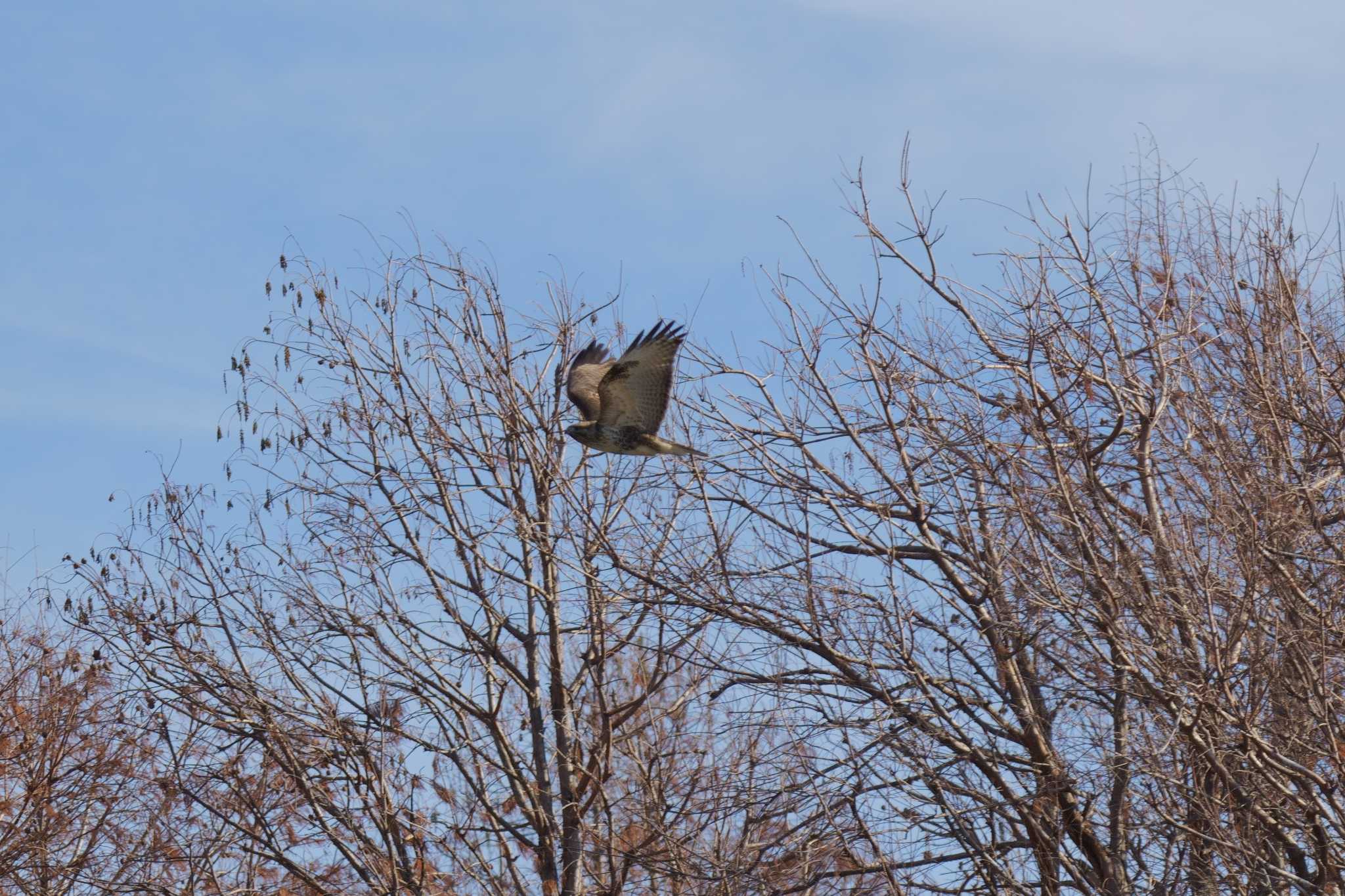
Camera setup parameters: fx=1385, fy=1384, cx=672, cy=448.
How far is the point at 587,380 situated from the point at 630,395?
433mm

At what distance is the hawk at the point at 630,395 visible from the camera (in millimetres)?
8030

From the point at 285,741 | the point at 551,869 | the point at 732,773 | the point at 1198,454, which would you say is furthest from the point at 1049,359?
the point at 285,741

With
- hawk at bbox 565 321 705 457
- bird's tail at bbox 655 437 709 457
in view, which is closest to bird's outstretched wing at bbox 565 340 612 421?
hawk at bbox 565 321 705 457

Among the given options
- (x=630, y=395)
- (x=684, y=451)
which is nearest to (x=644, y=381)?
(x=630, y=395)

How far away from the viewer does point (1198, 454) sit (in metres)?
6.39

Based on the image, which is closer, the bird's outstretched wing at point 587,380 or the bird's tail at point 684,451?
the bird's tail at point 684,451

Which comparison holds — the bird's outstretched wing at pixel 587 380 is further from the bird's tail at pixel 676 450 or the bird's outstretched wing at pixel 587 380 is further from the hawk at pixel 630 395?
the bird's tail at pixel 676 450

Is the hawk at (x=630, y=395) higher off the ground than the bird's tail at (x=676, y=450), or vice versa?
the hawk at (x=630, y=395)

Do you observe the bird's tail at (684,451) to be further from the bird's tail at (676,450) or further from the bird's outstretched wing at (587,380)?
the bird's outstretched wing at (587,380)

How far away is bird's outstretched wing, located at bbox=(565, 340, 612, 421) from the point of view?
8.36m

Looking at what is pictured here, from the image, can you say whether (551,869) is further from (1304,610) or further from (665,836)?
(1304,610)

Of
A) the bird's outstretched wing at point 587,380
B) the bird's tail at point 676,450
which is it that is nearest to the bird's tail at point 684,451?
the bird's tail at point 676,450

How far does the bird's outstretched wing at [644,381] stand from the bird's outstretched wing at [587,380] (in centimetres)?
11

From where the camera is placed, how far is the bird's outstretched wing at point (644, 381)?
26.2 ft
